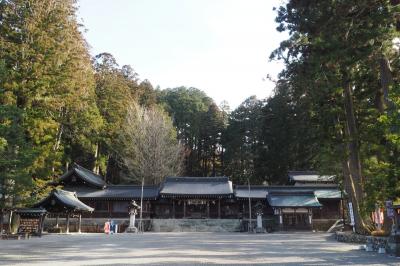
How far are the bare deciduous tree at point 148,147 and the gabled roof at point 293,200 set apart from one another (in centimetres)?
1174

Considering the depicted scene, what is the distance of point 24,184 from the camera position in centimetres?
2058

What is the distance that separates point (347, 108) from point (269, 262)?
11.1 m

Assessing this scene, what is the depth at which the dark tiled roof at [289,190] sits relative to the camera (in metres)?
34.9

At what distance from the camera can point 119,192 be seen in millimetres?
35719

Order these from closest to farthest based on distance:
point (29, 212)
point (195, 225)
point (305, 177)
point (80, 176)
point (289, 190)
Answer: point (29, 212) → point (195, 225) → point (289, 190) → point (80, 176) → point (305, 177)

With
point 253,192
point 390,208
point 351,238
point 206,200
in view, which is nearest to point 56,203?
point 206,200

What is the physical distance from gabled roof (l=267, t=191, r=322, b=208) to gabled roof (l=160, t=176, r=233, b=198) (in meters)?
4.03

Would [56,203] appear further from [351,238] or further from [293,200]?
[293,200]

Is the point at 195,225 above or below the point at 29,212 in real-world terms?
below

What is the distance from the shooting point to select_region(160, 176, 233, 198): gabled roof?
34781mm

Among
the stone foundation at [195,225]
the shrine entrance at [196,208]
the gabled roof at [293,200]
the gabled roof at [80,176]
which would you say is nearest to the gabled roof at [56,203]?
the stone foundation at [195,225]

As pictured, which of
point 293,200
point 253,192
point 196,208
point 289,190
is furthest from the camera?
point 196,208

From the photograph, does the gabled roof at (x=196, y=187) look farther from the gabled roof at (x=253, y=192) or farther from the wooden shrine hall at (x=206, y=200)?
the gabled roof at (x=253, y=192)

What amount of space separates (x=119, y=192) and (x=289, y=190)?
1610 cm
